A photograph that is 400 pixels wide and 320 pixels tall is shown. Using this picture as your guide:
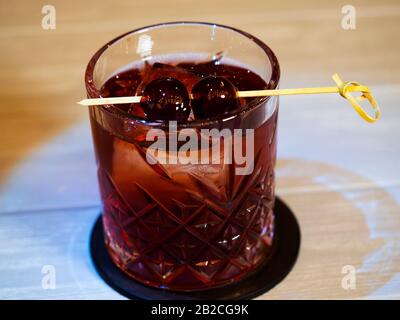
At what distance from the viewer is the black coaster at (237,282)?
875mm

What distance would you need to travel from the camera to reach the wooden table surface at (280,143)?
3.01 feet

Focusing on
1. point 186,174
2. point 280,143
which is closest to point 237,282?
point 186,174

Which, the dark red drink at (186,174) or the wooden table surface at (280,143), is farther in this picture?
the wooden table surface at (280,143)

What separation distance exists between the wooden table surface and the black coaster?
0.04 feet

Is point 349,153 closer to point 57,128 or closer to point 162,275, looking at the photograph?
point 162,275

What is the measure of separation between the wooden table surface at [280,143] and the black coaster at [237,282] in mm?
13

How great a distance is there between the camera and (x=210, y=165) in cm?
81

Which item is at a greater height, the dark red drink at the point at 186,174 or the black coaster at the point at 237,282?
the dark red drink at the point at 186,174

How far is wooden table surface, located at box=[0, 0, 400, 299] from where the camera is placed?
3.01 ft

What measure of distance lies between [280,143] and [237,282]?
12.9 inches

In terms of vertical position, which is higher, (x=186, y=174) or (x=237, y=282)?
(x=186, y=174)

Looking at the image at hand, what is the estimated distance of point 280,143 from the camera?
114 centimetres

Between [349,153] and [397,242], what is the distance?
210mm

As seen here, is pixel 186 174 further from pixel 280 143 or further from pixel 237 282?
pixel 280 143
